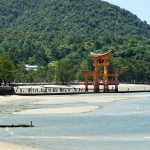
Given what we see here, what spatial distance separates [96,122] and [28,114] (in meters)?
11.1

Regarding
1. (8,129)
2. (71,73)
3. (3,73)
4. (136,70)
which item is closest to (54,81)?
(71,73)

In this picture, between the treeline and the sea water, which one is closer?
the sea water

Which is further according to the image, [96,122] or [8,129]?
[96,122]

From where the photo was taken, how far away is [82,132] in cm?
4438

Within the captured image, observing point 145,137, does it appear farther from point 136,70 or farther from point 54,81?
point 136,70

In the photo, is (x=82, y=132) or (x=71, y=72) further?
(x=71, y=72)

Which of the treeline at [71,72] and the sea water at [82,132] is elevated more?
the treeline at [71,72]

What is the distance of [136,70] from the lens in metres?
191

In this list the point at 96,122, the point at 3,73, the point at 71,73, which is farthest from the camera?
the point at 71,73

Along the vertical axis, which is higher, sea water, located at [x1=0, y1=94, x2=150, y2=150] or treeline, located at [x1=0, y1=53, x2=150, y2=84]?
treeline, located at [x1=0, y1=53, x2=150, y2=84]

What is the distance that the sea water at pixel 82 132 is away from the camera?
123 ft

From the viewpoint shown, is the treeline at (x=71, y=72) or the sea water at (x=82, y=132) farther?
the treeline at (x=71, y=72)

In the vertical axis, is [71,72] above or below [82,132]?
above

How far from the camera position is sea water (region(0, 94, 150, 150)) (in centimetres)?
3748
